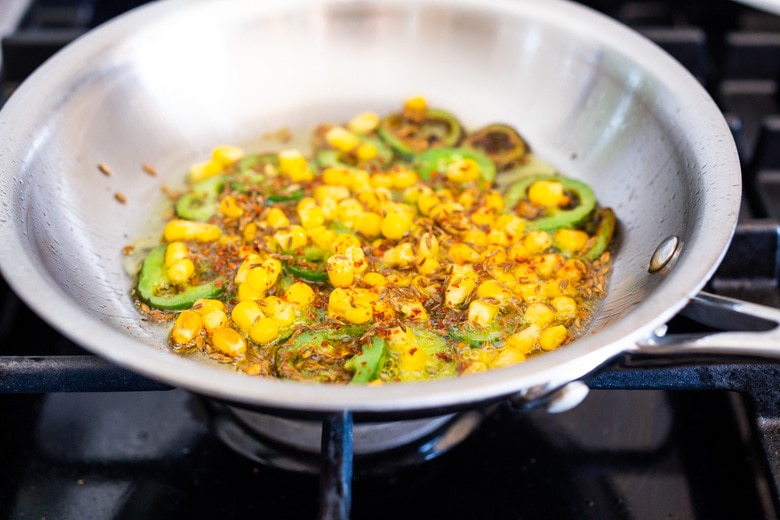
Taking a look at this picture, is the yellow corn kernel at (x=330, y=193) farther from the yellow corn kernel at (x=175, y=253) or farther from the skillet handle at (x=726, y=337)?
the skillet handle at (x=726, y=337)

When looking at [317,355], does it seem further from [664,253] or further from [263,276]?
[664,253]

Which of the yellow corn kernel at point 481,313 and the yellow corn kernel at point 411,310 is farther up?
the yellow corn kernel at point 481,313

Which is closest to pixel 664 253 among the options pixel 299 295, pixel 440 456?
pixel 440 456

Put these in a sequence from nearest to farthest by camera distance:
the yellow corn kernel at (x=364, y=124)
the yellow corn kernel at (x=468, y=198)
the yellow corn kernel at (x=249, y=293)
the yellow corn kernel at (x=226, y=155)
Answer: the yellow corn kernel at (x=249, y=293) → the yellow corn kernel at (x=468, y=198) → the yellow corn kernel at (x=226, y=155) → the yellow corn kernel at (x=364, y=124)

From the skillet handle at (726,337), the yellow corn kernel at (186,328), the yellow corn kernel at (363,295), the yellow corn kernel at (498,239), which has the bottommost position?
the yellow corn kernel at (186,328)

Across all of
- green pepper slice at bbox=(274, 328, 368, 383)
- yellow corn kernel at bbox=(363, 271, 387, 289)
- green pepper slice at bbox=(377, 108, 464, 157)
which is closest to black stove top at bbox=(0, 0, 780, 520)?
green pepper slice at bbox=(274, 328, 368, 383)

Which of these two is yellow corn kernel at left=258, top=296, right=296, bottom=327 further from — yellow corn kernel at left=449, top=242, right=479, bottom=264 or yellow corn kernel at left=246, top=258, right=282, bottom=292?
yellow corn kernel at left=449, top=242, right=479, bottom=264

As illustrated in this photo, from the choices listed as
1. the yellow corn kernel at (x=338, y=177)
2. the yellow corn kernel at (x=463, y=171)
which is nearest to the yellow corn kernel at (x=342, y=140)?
the yellow corn kernel at (x=338, y=177)

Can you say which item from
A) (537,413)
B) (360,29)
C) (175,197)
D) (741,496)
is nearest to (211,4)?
(360,29)
